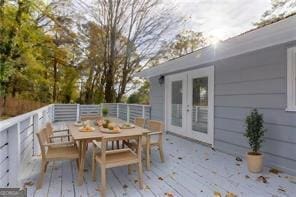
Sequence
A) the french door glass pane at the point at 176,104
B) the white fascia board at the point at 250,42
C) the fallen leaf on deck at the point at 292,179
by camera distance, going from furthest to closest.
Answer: the french door glass pane at the point at 176,104
the fallen leaf on deck at the point at 292,179
the white fascia board at the point at 250,42

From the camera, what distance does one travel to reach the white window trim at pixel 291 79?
3738 mm

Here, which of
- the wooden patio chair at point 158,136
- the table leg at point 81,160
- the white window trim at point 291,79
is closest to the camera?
the table leg at point 81,160

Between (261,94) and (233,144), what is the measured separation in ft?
4.13

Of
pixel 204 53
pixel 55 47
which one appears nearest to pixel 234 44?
pixel 204 53

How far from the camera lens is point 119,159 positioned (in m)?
3.15

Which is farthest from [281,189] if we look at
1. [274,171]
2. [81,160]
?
[81,160]

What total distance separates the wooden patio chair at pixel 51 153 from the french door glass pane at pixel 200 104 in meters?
3.45

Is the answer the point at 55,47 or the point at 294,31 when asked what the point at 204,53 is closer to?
the point at 294,31

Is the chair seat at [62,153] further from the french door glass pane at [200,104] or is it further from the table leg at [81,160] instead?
the french door glass pane at [200,104]

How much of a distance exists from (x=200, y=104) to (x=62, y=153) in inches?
152

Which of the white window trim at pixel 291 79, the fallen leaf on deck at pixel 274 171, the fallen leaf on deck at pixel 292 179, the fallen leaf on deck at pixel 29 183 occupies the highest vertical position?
the white window trim at pixel 291 79

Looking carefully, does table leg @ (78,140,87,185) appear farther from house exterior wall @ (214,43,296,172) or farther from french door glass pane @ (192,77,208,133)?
french door glass pane @ (192,77,208,133)

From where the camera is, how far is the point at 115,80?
14.4 m

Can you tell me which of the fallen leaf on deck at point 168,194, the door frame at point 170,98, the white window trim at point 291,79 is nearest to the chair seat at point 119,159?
the fallen leaf on deck at point 168,194
